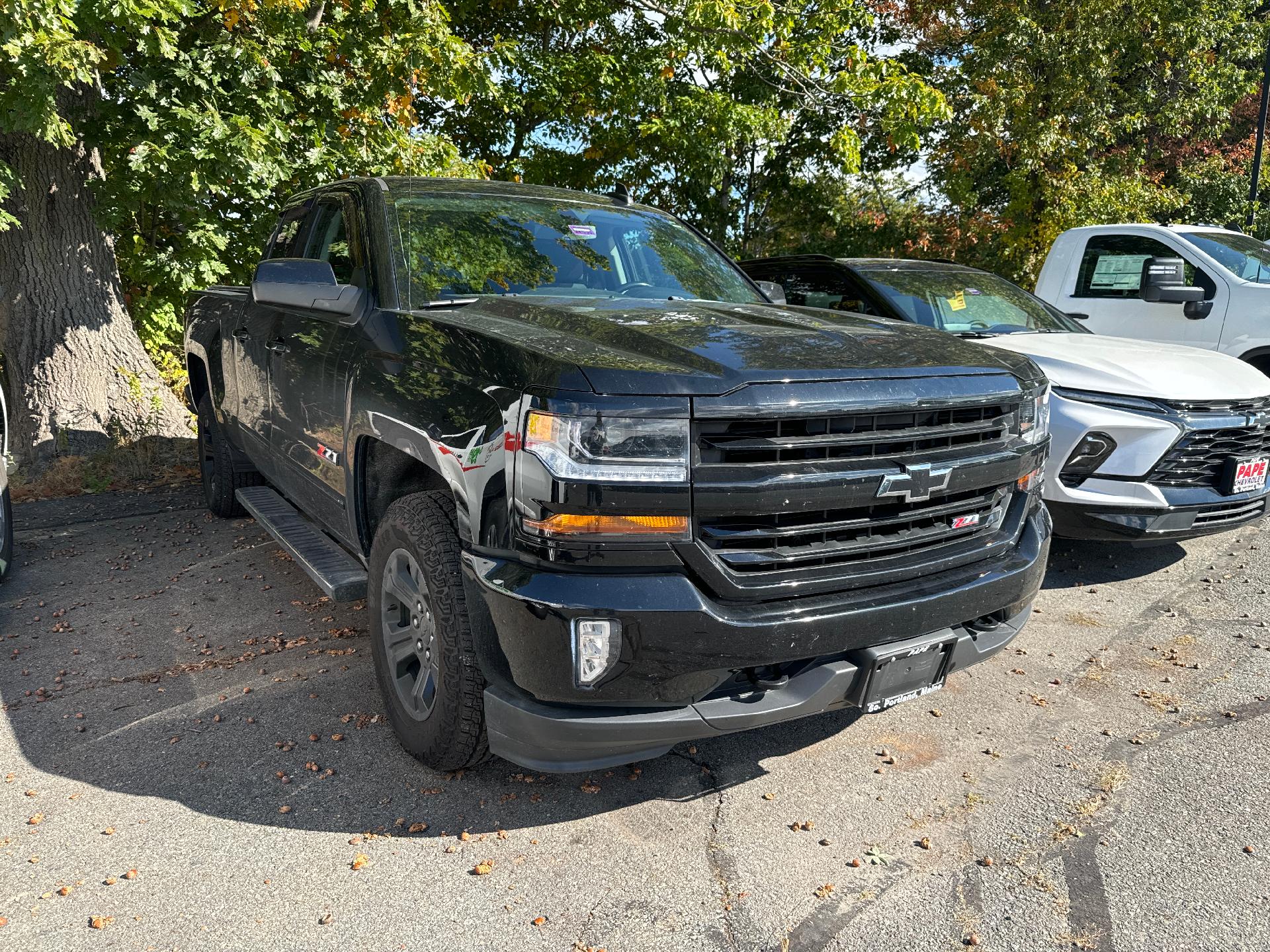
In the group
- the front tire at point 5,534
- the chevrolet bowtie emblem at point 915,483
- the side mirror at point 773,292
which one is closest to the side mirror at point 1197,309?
the side mirror at point 773,292

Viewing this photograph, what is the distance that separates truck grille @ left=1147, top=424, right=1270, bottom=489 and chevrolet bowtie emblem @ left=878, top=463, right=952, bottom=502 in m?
2.64

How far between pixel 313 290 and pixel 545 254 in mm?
920

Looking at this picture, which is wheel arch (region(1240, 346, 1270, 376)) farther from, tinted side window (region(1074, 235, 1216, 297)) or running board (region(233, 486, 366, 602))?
running board (region(233, 486, 366, 602))

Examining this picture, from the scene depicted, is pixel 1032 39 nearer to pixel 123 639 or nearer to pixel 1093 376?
pixel 1093 376

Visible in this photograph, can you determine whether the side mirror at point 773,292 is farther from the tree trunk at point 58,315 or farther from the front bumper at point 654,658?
the tree trunk at point 58,315

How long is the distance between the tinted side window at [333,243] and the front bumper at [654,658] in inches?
67.8

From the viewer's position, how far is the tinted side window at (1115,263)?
7598 millimetres

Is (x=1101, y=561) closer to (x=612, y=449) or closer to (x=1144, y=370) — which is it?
(x=1144, y=370)

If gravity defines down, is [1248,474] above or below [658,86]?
below

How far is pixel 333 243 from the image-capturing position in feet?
13.6

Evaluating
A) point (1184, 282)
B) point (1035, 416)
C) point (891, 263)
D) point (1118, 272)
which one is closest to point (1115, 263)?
point (1118, 272)

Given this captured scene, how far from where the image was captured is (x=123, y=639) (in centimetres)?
423

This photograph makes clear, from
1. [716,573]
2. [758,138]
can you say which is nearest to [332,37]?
[758,138]

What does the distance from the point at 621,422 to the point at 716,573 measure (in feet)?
1.51
